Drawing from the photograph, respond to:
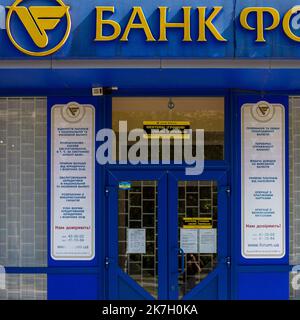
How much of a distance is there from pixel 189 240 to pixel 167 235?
0.85 ft

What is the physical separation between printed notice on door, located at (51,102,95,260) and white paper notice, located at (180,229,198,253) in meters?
1.02

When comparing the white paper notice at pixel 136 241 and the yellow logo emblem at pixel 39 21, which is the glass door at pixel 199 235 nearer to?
the white paper notice at pixel 136 241

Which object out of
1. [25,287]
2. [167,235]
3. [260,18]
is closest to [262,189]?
[167,235]

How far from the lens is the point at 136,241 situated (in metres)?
6.29

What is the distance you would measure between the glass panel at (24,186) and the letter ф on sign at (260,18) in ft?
8.37

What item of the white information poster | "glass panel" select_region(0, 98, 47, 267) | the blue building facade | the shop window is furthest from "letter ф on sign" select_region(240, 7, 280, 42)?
"glass panel" select_region(0, 98, 47, 267)

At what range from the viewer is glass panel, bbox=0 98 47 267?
20.7 feet

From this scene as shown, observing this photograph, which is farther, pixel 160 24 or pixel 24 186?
pixel 24 186

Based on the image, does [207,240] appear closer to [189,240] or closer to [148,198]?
[189,240]

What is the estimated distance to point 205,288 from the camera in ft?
20.7

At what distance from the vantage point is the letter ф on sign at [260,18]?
5.00 meters

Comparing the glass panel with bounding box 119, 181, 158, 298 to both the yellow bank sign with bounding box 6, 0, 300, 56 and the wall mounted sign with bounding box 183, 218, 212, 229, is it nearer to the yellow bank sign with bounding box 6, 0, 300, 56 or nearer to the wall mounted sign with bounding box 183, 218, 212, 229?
the wall mounted sign with bounding box 183, 218, 212, 229

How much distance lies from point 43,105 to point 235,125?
222 centimetres
